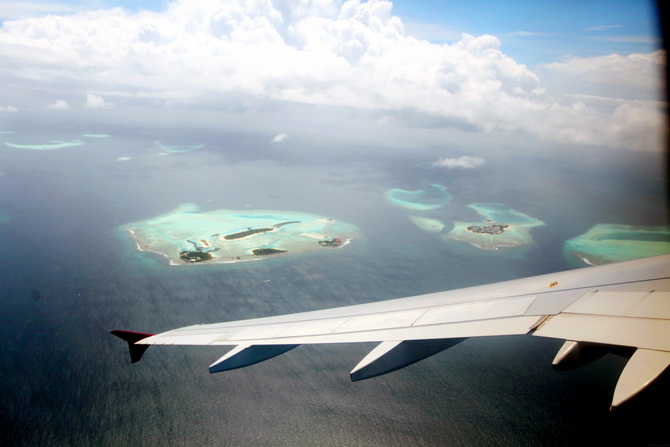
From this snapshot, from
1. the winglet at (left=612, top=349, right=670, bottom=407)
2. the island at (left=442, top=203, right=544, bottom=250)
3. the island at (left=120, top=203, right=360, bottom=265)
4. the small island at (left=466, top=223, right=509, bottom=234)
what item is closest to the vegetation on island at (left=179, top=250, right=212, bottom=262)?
the island at (left=120, top=203, right=360, bottom=265)

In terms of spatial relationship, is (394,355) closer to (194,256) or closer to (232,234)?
(194,256)

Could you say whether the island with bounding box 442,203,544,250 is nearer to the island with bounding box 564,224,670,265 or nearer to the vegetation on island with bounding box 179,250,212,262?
the island with bounding box 564,224,670,265

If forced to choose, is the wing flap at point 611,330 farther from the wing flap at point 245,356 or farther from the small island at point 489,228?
the small island at point 489,228

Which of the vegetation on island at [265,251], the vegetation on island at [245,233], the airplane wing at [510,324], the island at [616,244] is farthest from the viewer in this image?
the vegetation on island at [245,233]

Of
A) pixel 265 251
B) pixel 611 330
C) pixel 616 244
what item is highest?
pixel 611 330

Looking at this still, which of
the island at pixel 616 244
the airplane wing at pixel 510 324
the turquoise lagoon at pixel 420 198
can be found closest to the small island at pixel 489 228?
the island at pixel 616 244

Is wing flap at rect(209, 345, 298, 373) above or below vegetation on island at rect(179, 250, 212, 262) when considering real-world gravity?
above

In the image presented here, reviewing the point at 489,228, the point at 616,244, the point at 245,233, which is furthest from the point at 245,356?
the point at 616,244
